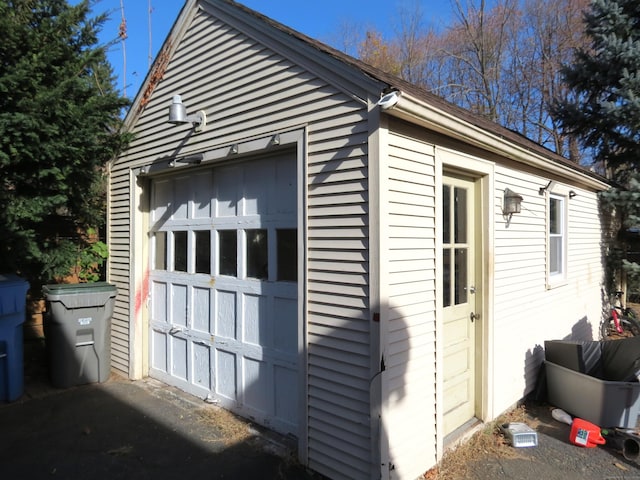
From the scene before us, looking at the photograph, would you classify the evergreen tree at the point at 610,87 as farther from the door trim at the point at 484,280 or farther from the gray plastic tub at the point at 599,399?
the gray plastic tub at the point at 599,399

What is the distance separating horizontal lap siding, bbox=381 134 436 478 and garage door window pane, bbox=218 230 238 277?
1.85 m

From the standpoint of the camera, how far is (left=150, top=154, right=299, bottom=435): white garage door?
12.2 feet

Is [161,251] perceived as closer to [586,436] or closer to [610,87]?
[586,436]

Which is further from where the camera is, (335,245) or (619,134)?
(619,134)

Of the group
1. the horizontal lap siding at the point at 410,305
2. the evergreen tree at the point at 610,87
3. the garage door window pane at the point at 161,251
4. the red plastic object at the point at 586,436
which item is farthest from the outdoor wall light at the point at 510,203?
the evergreen tree at the point at 610,87

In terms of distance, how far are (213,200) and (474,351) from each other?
3.03 m

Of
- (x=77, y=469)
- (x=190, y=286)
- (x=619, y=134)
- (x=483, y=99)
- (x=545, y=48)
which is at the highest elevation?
(x=545, y=48)

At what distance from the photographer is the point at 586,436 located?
371cm

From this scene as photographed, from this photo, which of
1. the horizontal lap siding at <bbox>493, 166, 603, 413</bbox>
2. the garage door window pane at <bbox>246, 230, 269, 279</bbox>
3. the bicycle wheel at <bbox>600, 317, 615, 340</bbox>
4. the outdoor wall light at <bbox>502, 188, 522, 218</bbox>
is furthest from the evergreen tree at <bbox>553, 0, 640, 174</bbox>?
the garage door window pane at <bbox>246, 230, 269, 279</bbox>

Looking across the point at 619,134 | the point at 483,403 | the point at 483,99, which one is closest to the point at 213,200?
the point at 483,403

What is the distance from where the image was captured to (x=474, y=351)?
13.2ft

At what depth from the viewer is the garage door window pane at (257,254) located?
3932 mm

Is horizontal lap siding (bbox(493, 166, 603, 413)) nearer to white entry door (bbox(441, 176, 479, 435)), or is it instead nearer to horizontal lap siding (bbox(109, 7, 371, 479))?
white entry door (bbox(441, 176, 479, 435))

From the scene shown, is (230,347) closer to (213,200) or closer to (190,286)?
(190,286)
